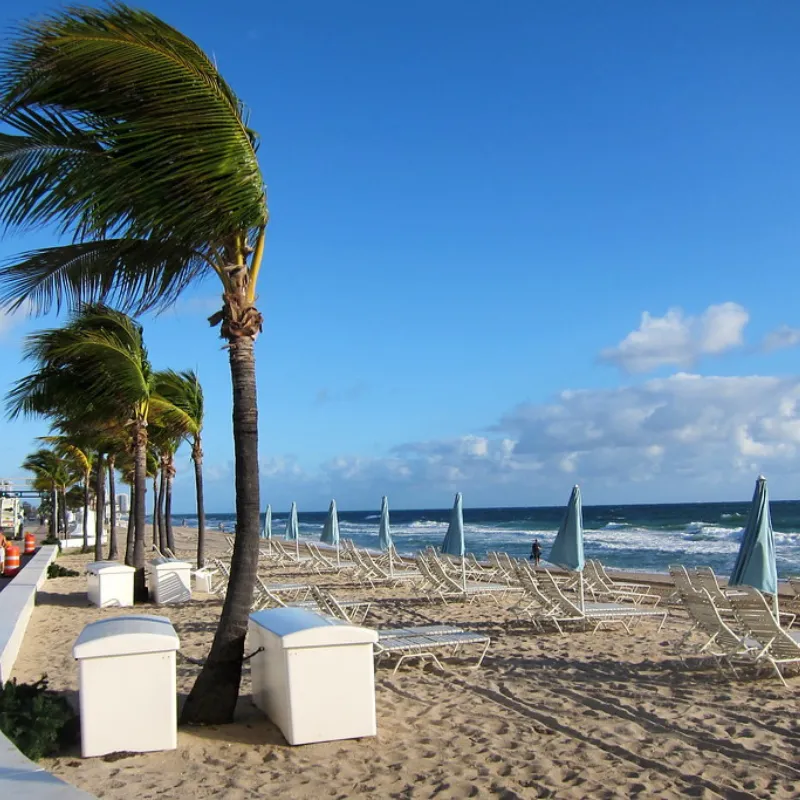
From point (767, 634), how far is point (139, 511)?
1093 cm

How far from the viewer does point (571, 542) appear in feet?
34.0

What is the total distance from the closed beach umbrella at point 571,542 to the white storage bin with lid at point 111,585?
640 cm

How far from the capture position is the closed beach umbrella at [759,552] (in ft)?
26.1

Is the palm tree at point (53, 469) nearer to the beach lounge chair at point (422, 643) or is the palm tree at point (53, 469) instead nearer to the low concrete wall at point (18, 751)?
the low concrete wall at point (18, 751)

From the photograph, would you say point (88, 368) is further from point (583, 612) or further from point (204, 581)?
point (583, 612)

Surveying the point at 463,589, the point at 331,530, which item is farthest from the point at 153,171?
the point at 331,530

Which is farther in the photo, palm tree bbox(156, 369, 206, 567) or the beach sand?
palm tree bbox(156, 369, 206, 567)

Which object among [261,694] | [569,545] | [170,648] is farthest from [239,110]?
[569,545]

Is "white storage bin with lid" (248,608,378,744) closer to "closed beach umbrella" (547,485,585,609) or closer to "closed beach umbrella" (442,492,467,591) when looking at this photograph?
"closed beach umbrella" (547,485,585,609)

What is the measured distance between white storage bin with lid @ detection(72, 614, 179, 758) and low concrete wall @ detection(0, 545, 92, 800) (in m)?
0.75

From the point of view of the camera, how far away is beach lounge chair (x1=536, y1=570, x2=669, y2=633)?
9.69 metres

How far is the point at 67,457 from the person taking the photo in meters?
35.2

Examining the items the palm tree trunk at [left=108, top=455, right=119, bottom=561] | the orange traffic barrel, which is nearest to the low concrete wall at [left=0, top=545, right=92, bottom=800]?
the orange traffic barrel

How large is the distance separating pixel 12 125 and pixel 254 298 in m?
1.86
